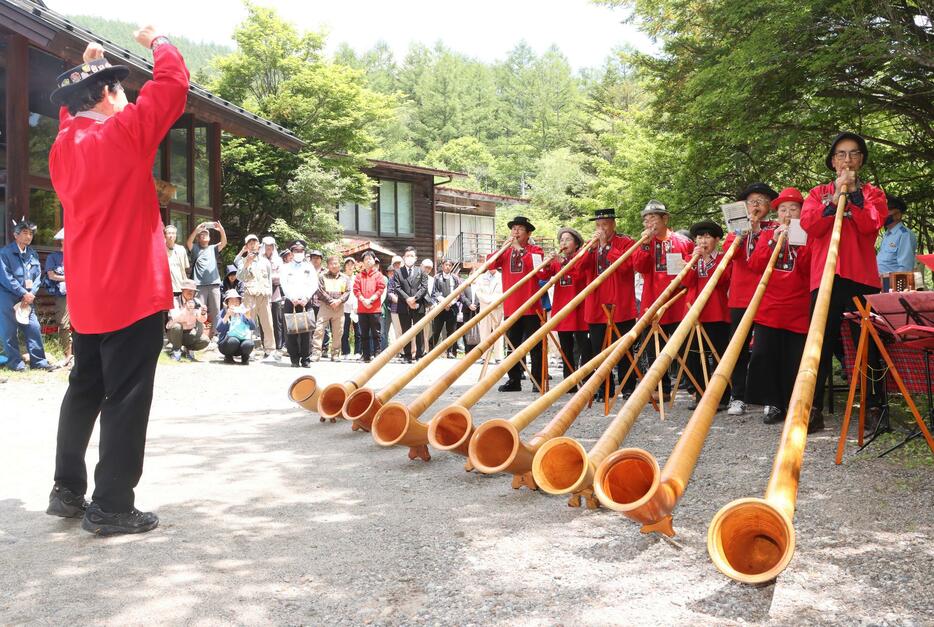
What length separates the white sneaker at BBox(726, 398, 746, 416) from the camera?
22.4 ft

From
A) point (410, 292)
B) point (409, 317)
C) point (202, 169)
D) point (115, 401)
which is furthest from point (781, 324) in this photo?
point (202, 169)

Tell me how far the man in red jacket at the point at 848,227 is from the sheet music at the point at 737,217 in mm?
901

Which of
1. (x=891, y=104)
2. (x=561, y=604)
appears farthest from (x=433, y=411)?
(x=891, y=104)

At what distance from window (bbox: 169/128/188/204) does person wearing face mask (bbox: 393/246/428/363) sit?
5.39m

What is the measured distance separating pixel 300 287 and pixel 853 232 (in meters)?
9.35

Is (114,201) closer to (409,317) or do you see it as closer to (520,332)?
(520,332)

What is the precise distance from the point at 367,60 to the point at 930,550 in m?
68.0

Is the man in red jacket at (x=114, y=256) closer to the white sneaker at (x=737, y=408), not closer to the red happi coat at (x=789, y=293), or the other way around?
the red happi coat at (x=789, y=293)

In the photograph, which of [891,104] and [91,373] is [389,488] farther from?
[891,104]

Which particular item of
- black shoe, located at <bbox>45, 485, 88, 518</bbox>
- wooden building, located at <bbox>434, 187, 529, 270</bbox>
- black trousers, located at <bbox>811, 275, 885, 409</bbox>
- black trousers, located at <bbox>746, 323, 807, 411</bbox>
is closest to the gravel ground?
black shoe, located at <bbox>45, 485, 88, 518</bbox>

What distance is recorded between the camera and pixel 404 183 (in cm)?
3138

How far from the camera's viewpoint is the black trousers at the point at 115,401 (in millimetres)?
3693

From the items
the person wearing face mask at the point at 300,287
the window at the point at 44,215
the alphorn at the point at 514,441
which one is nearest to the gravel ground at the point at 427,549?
the alphorn at the point at 514,441

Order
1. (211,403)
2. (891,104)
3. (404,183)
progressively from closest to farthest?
(891,104)
(211,403)
(404,183)
